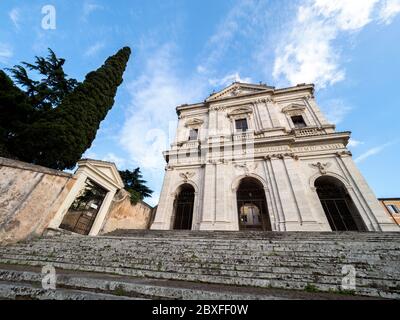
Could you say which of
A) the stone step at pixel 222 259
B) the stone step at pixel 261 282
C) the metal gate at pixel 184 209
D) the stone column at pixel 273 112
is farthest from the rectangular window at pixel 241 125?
the stone step at pixel 261 282

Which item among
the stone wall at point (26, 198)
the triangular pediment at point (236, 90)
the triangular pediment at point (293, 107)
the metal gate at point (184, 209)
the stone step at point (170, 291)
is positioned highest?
the triangular pediment at point (236, 90)

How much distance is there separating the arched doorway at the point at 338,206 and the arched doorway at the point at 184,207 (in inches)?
336

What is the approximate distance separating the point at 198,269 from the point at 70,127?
11.0 meters

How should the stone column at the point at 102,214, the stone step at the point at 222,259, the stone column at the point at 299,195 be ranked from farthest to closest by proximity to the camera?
the stone column at the point at 102,214 < the stone column at the point at 299,195 < the stone step at the point at 222,259

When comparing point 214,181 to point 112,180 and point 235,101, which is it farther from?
point 235,101

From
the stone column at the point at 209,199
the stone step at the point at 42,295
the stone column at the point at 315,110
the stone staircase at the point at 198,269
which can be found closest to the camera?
the stone step at the point at 42,295

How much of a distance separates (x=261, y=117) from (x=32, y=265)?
50.3 feet

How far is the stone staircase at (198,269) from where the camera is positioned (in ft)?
8.00

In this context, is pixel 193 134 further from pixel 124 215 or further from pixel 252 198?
pixel 124 215

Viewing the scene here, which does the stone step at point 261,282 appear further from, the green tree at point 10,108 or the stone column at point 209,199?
the green tree at point 10,108

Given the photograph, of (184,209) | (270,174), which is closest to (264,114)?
(270,174)

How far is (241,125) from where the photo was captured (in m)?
15.2

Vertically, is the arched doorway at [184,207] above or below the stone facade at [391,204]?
below
